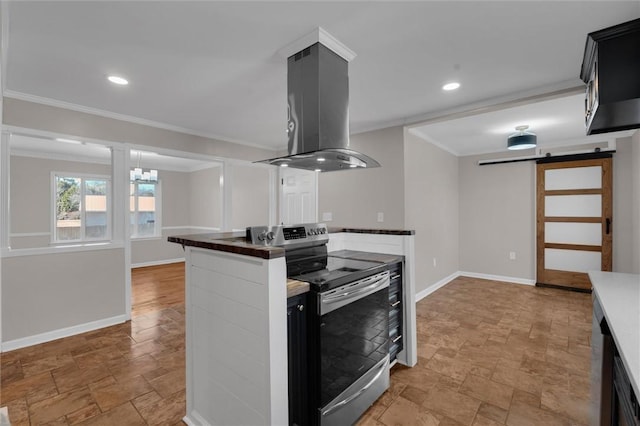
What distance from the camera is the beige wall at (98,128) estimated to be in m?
2.95

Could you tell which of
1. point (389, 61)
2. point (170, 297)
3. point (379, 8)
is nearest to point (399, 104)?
point (389, 61)

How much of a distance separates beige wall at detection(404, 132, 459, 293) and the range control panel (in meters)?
1.90

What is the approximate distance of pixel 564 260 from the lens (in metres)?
4.76

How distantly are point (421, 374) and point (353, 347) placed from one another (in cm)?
97

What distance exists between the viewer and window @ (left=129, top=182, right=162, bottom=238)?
6988 mm

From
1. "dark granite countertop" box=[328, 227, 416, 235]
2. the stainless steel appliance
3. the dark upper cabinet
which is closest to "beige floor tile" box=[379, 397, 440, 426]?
the stainless steel appliance

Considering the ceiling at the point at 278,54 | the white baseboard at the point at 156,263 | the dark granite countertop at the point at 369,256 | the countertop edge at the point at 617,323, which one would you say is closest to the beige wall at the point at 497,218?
the ceiling at the point at 278,54

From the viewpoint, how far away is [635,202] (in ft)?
12.9

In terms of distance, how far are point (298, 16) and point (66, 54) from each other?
6.02 feet

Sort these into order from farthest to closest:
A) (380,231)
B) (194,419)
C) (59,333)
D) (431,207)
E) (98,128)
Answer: (431,207)
(98,128)
(59,333)
(380,231)
(194,419)

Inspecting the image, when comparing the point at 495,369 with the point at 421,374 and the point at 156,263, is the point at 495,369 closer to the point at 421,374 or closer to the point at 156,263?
the point at 421,374

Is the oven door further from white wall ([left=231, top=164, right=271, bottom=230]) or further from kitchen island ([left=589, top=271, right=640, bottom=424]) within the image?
white wall ([left=231, top=164, right=271, bottom=230])

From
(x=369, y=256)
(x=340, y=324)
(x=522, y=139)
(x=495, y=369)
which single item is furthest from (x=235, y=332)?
(x=522, y=139)

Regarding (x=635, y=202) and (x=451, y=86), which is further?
(x=635, y=202)
